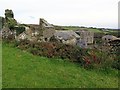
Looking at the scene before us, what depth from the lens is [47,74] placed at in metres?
13.6

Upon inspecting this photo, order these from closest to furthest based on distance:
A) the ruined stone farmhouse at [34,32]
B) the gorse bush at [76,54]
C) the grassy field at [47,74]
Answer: the grassy field at [47,74], the gorse bush at [76,54], the ruined stone farmhouse at [34,32]

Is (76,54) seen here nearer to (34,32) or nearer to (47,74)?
(47,74)

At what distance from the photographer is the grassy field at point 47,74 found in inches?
482

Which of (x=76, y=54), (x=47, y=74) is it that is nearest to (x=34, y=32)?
(x=76, y=54)

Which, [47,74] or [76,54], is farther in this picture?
[76,54]

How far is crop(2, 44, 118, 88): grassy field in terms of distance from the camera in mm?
12242

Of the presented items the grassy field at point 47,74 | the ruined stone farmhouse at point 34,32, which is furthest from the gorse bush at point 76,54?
the ruined stone farmhouse at point 34,32

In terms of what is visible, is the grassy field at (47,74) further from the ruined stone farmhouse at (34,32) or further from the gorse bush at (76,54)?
the ruined stone farmhouse at (34,32)

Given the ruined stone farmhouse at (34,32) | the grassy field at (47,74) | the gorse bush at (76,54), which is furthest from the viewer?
the ruined stone farmhouse at (34,32)

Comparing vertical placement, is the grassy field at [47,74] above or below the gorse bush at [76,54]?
below

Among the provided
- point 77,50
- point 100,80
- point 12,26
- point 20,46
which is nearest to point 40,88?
point 100,80

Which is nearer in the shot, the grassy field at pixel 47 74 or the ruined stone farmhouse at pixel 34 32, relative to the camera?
the grassy field at pixel 47 74

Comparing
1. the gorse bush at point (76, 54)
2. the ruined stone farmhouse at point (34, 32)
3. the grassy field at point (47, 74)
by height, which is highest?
the ruined stone farmhouse at point (34, 32)

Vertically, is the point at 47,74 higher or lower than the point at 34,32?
lower
